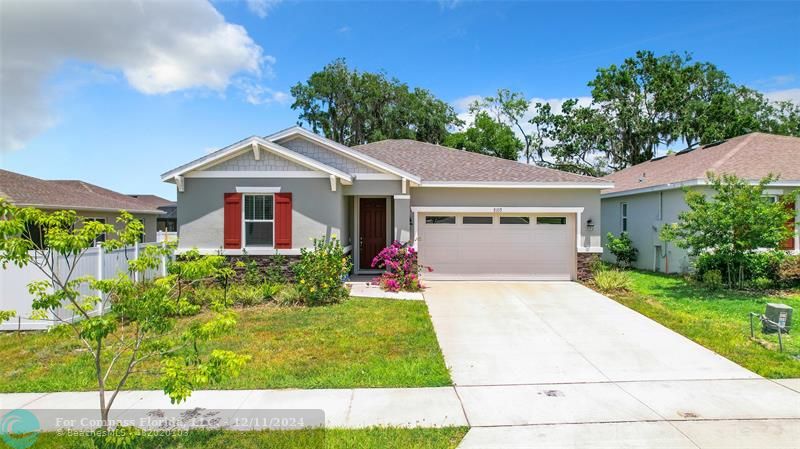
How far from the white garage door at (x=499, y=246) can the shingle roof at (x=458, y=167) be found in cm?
114

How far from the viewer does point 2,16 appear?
828 cm

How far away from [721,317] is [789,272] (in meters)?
5.00

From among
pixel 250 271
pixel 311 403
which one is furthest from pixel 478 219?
pixel 311 403

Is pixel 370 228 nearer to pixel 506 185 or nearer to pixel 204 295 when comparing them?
pixel 506 185

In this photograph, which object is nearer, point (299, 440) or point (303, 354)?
point (299, 440)

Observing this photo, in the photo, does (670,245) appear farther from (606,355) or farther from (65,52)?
(65,52)

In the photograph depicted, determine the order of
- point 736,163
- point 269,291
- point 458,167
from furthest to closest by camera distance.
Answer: point 458,167, point 736,163, point 269,291

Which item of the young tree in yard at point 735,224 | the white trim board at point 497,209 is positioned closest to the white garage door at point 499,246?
the white trim board at point 497,209

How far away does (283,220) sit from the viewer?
11781 millimetres

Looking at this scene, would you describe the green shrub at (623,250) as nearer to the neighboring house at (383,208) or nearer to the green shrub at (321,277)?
the neighboring house at (383,208)

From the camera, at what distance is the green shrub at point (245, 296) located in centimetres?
1004

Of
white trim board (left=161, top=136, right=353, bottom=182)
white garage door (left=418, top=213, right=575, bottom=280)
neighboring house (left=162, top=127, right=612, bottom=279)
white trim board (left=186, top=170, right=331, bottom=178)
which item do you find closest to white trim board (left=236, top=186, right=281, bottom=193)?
neighboring house (left=162, top=127, right=612, bottom=279)

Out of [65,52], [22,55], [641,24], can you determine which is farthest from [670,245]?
[22,55]

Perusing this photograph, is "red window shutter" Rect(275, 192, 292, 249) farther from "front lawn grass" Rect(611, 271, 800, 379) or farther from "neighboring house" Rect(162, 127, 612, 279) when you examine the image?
"front lawn grass" Rect(611, 271, 800, 379)
